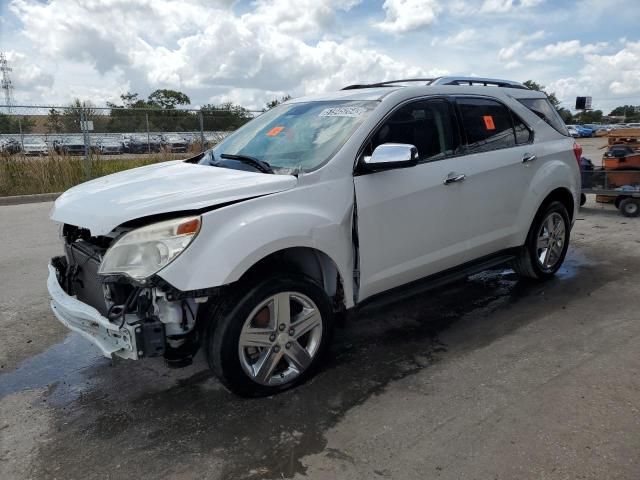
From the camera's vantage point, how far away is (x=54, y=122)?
45.1 feet

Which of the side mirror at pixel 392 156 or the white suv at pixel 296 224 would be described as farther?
the side mirror at pixel 392 156

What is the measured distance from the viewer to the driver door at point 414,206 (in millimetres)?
3613

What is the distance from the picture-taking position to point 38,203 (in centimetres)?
1180

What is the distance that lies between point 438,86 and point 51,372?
3.51m

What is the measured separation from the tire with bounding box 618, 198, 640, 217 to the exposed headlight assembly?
7.82 m

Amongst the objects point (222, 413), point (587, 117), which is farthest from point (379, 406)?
point (587, 117)

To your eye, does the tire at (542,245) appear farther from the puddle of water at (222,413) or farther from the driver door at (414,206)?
the puddle of water at (222,413)

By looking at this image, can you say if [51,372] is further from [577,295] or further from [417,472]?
[577,295]

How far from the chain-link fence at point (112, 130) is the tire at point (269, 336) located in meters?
11.6

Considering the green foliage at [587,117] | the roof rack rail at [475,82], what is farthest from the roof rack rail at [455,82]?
the green foliage at [587,117]

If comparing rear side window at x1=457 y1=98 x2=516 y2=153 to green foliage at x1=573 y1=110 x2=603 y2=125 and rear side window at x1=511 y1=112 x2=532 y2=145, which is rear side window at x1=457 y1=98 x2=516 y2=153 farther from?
green foliage at x1=573 y1=110 x2=603 y2=125

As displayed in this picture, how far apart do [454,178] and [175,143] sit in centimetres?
1383

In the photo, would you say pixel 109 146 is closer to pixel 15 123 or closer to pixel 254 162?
pixel 15 123

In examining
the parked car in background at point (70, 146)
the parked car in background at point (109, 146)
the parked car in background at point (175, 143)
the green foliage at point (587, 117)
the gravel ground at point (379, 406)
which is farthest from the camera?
the green foliage at point (587, 117)
